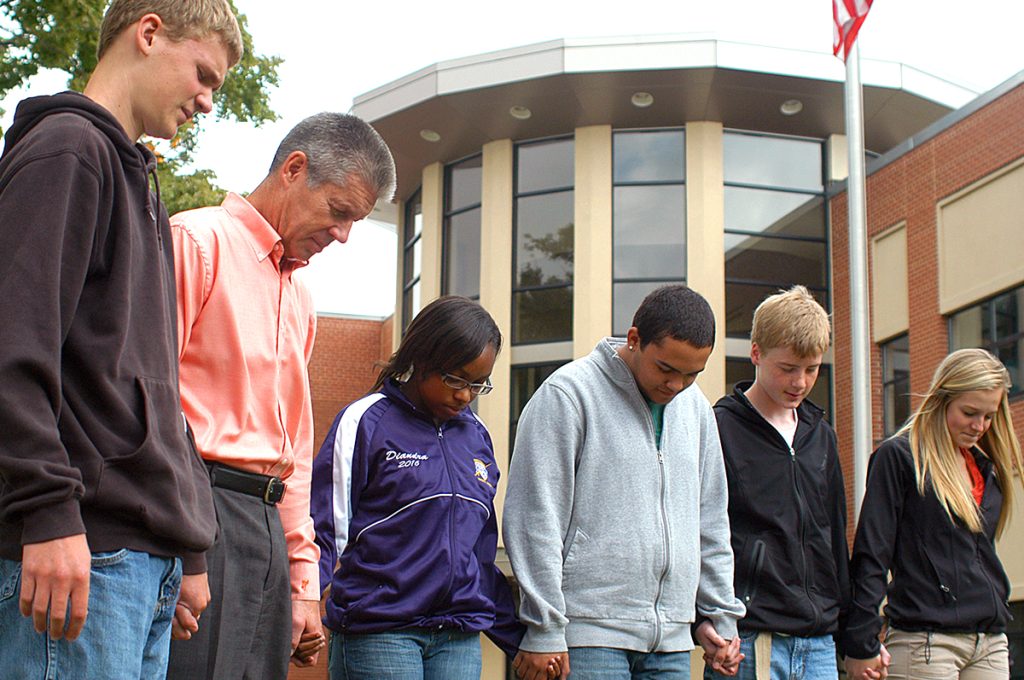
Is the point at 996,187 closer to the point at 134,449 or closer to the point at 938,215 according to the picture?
the point at 938,215

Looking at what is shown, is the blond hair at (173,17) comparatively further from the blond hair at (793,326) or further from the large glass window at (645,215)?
the large glass window at (645,215)

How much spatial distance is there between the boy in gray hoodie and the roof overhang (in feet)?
53.3

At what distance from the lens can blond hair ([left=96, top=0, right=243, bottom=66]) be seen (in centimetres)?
274

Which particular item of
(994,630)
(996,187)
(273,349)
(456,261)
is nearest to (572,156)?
(456,261)

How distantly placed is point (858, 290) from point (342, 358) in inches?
649

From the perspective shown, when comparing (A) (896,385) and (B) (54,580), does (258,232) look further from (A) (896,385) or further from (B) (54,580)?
(A) (896,385)

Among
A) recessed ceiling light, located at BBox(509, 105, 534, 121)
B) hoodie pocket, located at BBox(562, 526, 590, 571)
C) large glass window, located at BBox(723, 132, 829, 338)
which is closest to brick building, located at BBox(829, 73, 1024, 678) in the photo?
large glass window, located at BBox(723, 132, 829, 338)

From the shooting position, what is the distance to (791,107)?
72.1ft

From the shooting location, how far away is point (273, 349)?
353 cm

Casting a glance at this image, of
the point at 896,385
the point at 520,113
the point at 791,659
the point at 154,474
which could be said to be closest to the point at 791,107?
the point at 520,113

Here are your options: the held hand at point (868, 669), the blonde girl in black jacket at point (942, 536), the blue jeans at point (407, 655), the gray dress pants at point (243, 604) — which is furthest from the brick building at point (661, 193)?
the gray dress pants at point (243, 604)

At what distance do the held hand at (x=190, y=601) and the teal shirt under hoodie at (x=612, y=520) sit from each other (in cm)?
167

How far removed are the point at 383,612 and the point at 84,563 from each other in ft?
6.48

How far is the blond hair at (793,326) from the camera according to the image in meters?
5.07
